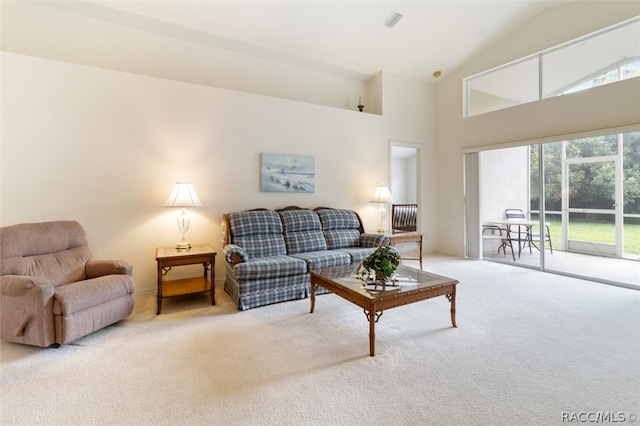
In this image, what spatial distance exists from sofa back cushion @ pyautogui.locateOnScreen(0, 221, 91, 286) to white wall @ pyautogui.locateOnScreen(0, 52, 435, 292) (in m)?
0.42

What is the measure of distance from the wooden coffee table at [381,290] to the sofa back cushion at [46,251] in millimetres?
2360

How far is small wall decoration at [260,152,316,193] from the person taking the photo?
4.33 metres

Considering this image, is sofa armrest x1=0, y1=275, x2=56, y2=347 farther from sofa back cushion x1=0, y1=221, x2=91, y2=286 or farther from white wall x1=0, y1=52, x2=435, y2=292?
white wall x1=0, y1=52, x2=435, y2=292

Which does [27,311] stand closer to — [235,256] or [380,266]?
[235,256]

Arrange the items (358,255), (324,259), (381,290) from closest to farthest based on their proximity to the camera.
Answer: (381,290) → (324,259) → (358,255)

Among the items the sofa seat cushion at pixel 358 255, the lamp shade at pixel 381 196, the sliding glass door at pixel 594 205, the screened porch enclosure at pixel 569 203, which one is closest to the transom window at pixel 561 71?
the screened porch enclosure at pixel 569 203

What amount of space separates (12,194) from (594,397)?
516 centimetres

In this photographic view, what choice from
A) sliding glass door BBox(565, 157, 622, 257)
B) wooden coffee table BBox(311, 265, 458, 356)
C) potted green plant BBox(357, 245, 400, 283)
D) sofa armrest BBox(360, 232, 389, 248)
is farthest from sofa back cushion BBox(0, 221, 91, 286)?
sliding glass door BBox(565, 157, 622, 257)

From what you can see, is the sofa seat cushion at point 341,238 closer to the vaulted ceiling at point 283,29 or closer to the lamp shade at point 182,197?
the lamp shade at point 182,197

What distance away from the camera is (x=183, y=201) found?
133 inches

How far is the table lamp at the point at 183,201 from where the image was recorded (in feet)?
11.0

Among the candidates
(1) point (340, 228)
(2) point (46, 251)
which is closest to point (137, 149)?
(2) point (46, 251)

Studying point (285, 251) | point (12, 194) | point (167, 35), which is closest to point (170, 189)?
point (12, 194)

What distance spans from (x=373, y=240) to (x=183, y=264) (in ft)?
8.34
